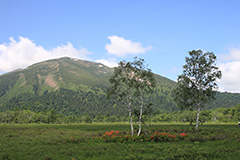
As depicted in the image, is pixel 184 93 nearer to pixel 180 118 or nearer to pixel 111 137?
pixel 111 137

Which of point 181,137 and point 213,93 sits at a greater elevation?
point 213,93

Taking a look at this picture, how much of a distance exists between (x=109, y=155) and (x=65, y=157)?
18.1 feet

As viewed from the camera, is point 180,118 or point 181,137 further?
point 180,118

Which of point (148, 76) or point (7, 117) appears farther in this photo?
point (7, 117)

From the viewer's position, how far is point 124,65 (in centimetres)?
4462

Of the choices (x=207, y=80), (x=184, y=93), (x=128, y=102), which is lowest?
(x=128, y=102)

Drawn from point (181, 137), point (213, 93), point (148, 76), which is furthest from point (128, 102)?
point (213, 93)

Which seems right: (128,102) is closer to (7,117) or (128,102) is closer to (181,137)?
(181,137)

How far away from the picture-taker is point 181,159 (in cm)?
2416

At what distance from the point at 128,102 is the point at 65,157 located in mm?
20000

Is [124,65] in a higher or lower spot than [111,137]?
higher

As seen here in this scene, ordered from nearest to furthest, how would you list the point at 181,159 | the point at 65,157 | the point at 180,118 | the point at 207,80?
the point at 181,159
the point at 65,157
the point at 207,80
the point at 180,118

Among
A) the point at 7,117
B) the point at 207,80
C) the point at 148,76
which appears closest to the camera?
the point at 148,76

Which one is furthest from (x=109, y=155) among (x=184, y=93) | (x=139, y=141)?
(x=184, y=93)
